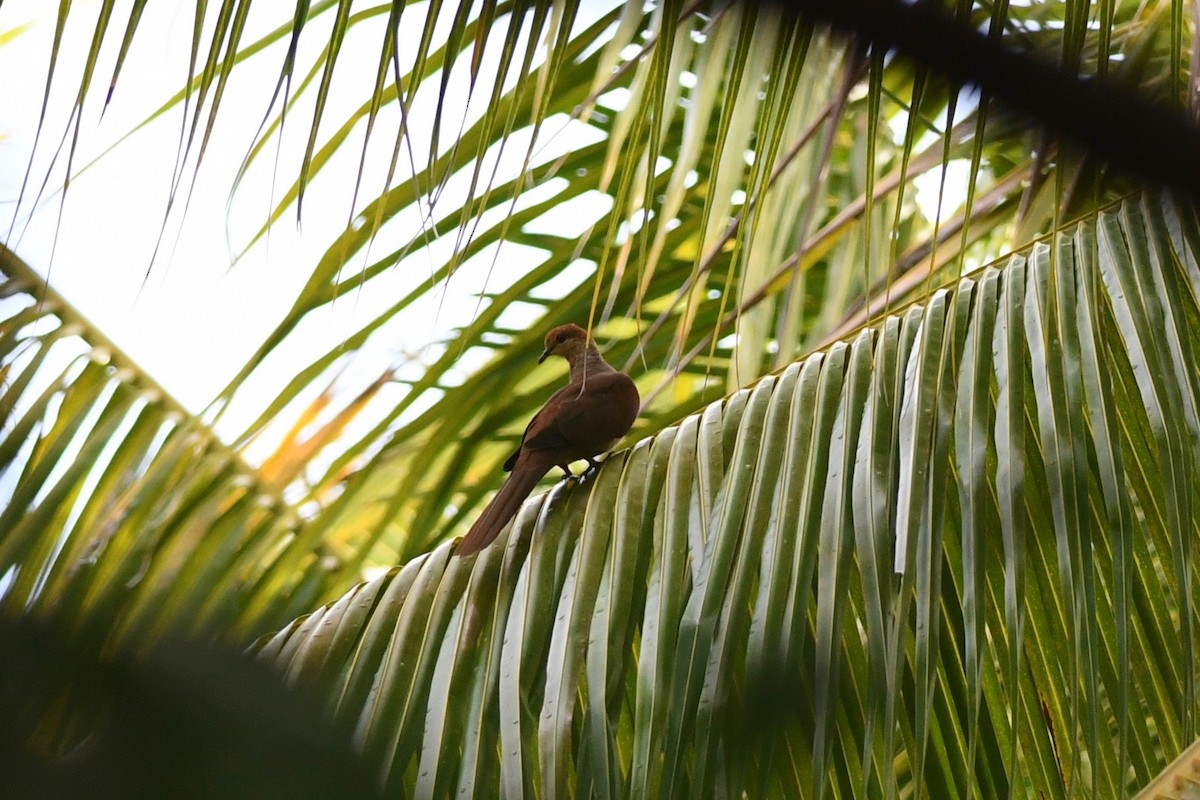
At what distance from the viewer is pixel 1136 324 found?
177 centimetres

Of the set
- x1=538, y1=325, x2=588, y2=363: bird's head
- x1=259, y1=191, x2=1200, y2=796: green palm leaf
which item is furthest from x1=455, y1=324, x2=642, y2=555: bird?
x1=259, y1=191, x2=1200, y2=796: green palm leaf

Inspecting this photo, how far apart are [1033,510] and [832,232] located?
0.87 meters

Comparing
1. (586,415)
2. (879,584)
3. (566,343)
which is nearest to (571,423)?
(586,415)

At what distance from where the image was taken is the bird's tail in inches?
83.5

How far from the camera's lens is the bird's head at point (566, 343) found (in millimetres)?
3329

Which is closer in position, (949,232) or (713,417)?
(713,417)

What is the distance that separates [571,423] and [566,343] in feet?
1.57

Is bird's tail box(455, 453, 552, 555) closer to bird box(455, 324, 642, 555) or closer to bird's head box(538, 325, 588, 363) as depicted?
bird box(455, 324, 642, 555)

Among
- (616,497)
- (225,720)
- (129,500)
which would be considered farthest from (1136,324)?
(129,500)

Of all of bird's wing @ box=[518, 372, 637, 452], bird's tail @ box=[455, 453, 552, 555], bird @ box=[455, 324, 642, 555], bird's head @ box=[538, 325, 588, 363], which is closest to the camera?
bird's tail @ box=[455, 453, 552, 555]

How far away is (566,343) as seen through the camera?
11.7ft

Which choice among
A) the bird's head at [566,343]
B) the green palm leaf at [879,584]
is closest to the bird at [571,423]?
the bird's head at [566,343]

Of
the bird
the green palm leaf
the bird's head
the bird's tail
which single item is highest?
the bird's head

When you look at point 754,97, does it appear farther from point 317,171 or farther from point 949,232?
point 317,171
